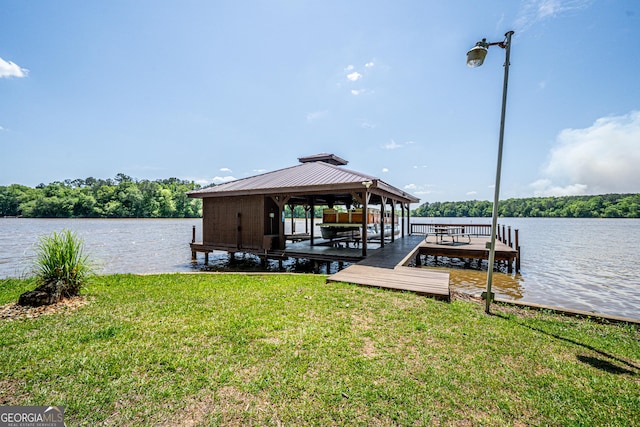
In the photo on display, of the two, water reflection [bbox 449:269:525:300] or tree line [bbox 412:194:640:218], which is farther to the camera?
tree line [bbox 412:194:640:218]

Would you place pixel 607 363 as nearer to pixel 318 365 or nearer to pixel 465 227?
pixel 318 365

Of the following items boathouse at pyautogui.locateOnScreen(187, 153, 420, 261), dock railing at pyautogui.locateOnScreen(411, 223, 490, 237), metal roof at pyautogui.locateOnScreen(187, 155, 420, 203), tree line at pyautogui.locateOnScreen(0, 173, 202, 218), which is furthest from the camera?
tree line at pyautogui.locateOnScreen(0, 173, 202, 218)

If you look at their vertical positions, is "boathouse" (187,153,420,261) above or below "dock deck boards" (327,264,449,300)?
above

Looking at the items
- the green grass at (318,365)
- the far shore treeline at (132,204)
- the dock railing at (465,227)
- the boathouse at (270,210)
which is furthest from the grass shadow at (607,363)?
the far shore treeline at (132,204)

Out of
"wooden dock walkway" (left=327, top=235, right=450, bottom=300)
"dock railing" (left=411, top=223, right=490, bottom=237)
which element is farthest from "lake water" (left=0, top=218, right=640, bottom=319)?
"wooden dock walkway" (left=327, top=235, right=450, bottom=300)

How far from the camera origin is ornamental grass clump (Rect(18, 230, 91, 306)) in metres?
4.60

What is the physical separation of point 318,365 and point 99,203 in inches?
2992

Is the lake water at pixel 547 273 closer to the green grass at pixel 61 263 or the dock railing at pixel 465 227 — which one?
the green grass at pixel 61 263

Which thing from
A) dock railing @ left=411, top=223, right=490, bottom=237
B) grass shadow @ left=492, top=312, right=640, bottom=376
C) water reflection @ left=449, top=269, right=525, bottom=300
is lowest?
water reflection @ left=449, top=269, right=525, bottom=300

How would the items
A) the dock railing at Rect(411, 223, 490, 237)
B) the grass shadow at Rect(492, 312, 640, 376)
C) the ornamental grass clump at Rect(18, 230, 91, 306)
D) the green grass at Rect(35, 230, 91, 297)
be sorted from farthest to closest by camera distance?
the dock railing at Rect(411, 223, 490, 237) → the green grass at Rect(35, 230, 91, 297) → the ornamental grass clump at Rect(18, 230, 91, 306) → the grass shadow at Rect(492, 312, 640, 376)

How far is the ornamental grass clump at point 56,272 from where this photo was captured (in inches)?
181

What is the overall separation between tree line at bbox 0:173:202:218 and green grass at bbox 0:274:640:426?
60.5 metres

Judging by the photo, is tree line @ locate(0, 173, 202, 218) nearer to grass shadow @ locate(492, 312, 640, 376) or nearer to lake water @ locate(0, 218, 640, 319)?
lake water @ locate(0, 218, 640, 319)

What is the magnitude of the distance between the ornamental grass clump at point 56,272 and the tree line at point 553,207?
7248 cm
